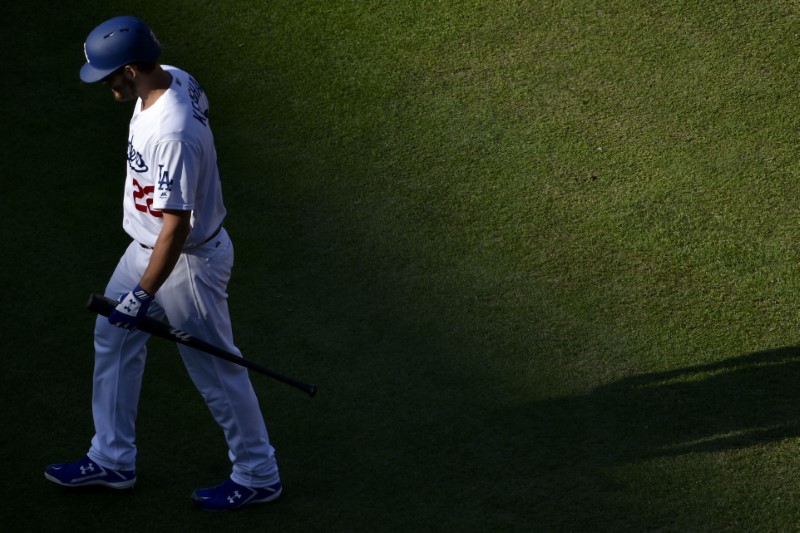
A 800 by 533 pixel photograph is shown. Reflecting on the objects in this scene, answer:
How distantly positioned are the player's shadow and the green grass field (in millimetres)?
13

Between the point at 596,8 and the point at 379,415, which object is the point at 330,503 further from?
the point at 596,8

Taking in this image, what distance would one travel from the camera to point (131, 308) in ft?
12.6

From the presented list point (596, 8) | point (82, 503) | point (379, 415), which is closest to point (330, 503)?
point (379, 415)

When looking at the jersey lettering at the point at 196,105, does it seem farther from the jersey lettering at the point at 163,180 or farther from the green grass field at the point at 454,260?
the green grass field at the point at 454,260

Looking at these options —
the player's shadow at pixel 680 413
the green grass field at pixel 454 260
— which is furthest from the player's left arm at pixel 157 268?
the player's shadow at pixel 680 413

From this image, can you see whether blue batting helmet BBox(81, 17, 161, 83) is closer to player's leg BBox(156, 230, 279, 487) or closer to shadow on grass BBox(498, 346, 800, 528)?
player's leg BBox(156, 230, 279, 487)

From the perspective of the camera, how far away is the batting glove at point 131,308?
3.85 metres

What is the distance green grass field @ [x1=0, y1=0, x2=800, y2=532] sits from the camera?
4363mm

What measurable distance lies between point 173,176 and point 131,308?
1.64 ft

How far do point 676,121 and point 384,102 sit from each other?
168cm

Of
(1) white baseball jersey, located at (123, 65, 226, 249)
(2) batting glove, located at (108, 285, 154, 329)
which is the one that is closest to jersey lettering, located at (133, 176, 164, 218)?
(1) white baseball jersey, located at (123, 65, 226, 249)

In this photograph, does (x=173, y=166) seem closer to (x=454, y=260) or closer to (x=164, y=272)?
(x=164, y=272)

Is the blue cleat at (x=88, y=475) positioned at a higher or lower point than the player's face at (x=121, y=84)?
lower

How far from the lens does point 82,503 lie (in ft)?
14.1
